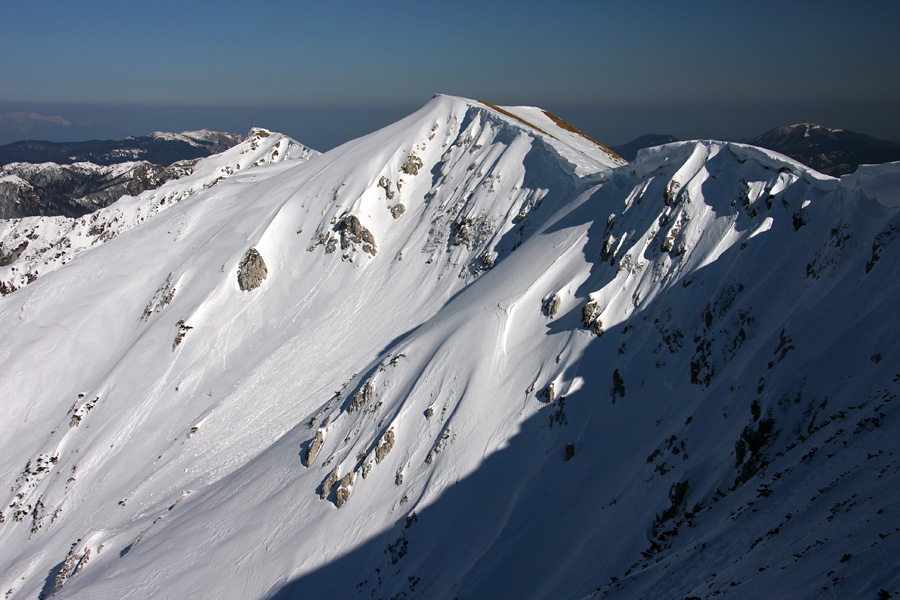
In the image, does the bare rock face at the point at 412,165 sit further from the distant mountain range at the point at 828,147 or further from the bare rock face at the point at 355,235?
the distant mountain range at the point at 828,147

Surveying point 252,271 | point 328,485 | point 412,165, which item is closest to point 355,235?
point 412,165

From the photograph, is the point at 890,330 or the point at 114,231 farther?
the point at 114,231

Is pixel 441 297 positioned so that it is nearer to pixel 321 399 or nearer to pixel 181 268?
pixel 321 399

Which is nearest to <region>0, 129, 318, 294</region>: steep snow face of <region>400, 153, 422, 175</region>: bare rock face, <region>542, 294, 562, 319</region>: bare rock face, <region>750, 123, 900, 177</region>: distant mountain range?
<region>400, 153, 422, 175</region>: bare rock face

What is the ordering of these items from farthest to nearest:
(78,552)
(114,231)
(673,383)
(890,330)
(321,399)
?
(114,231)
(321,399)
(78,552)
(673,383)
(890,330)

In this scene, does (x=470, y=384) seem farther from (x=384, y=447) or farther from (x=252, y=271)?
(x=252, y=271)

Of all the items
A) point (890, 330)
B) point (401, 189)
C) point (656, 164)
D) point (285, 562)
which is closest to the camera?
point (890, 330)

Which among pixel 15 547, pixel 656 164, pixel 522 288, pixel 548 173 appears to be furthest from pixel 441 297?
pixel 15 547
